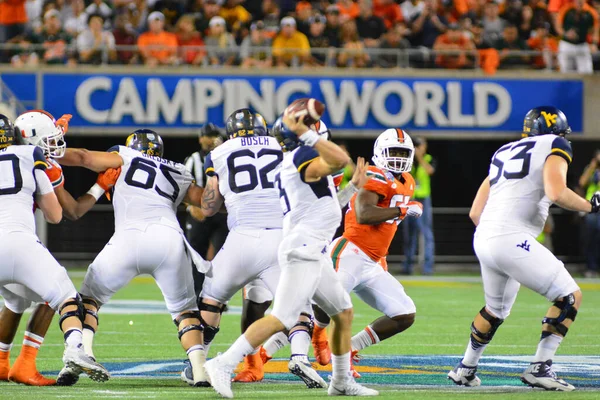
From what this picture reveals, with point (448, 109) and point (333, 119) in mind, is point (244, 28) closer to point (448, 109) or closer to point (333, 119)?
point (333, 119)

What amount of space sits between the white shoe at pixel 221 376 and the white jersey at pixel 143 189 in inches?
54.0

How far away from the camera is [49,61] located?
58.7ft

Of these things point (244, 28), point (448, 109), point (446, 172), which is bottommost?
A: point (446, 172)

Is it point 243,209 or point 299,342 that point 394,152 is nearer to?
point 243,209

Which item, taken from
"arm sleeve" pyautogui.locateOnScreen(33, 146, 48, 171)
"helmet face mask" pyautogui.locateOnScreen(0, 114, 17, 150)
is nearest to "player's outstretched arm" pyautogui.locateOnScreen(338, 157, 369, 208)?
"arm sleeve" pyautogui.locateOnScreen(33, 146, 48, 171)

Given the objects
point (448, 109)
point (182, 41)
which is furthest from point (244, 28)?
point (448, 109)

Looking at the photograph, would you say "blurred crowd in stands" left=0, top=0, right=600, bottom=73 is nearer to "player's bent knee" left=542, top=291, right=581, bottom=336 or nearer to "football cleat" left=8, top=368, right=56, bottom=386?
"football cleat" left=8, top=368, right=56, bottom=386

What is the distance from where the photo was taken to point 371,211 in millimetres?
7648

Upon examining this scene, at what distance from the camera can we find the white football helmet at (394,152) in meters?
7.88

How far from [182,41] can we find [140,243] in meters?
11.6

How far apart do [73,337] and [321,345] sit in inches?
81.8

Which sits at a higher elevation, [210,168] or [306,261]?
[210,168]

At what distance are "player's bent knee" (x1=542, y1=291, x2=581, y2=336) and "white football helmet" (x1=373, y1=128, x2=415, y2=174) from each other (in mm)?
1560

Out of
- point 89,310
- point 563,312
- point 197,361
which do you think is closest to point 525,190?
point 563,312
